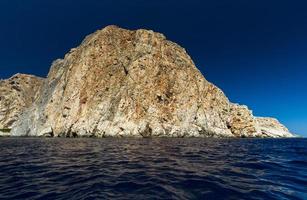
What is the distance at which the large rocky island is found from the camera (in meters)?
115

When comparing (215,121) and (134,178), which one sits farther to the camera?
(215,121)

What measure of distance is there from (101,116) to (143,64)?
30.6m

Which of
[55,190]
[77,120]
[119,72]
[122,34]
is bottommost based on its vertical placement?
[55,190]

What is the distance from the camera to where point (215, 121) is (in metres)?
128

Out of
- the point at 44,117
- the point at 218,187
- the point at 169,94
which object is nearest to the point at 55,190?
the point at 218,187

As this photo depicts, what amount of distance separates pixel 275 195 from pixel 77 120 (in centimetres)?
11721

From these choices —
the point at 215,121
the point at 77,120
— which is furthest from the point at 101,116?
the point at 215,121

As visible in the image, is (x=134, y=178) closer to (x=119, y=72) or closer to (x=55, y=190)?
(x=55, y=190)

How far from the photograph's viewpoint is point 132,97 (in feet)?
390

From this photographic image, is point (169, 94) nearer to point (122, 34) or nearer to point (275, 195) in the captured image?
point (122, 34)

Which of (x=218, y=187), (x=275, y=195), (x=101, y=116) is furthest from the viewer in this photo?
(x=101, y=116)

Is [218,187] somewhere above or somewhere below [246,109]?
below

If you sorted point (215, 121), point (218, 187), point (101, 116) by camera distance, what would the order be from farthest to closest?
point (215, 121) → point (101, 116) → point (218, 187)

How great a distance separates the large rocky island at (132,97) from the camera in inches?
4542
